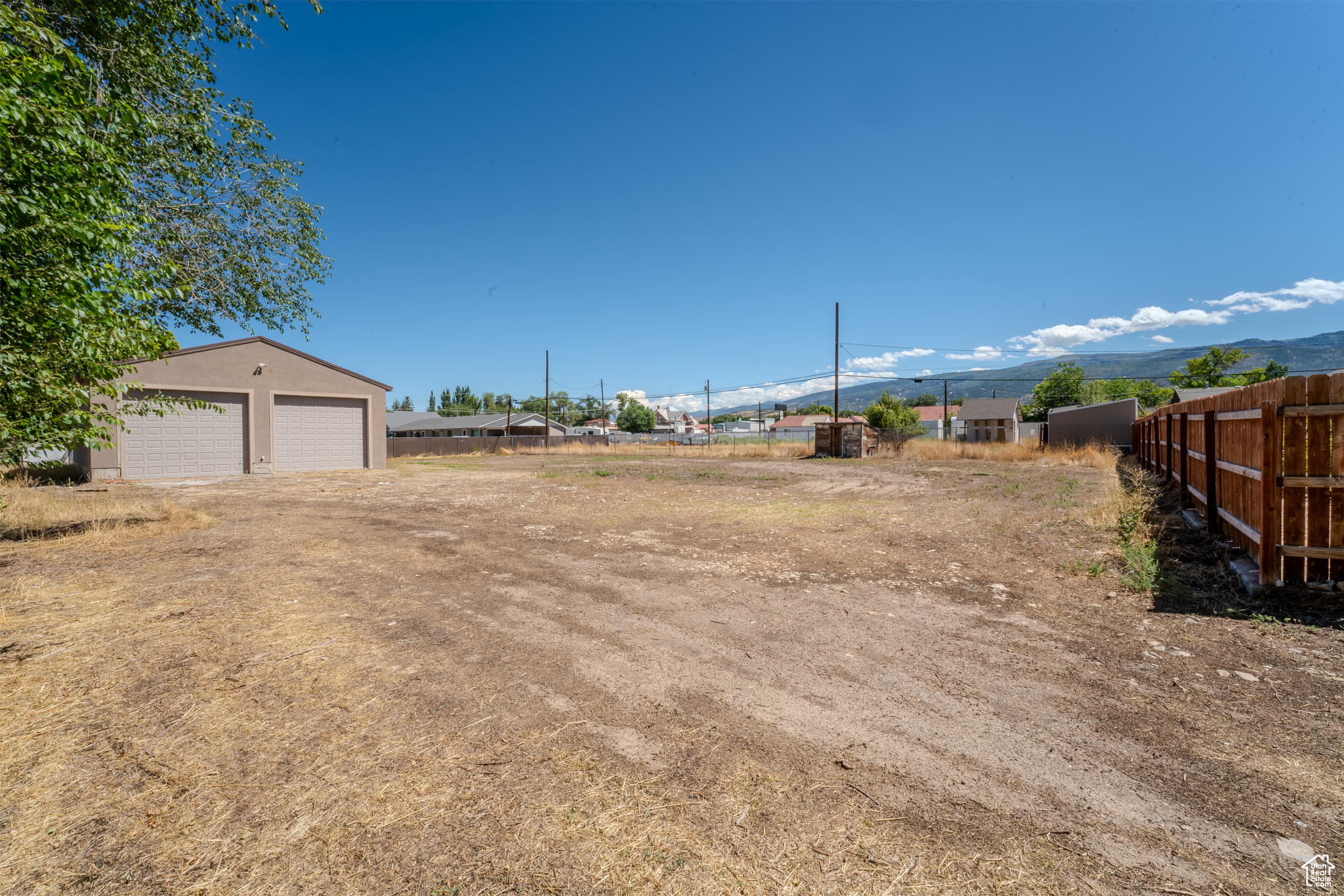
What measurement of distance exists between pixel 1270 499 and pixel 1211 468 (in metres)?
3.16

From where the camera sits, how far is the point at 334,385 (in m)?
21.6

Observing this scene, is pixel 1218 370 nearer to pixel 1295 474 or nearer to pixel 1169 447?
pixel 1169 447

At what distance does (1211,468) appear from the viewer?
7.12 m

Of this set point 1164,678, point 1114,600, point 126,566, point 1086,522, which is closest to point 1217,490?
point 1086,522

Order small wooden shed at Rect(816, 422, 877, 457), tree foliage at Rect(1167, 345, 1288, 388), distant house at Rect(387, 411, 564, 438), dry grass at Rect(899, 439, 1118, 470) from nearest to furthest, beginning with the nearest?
dry grass at Rect(899, 439, 1118, 470), small wooden shed at Rect(816, 422, 877, 457), tree foliage at Rect(1167, 345, 1288, 388), distant house at Rect(387, 411, 564, 438)

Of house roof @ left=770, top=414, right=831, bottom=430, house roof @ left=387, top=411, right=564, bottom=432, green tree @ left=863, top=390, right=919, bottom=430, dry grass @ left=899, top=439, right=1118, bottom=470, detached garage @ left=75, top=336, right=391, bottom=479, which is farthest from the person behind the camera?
house roof @ left=770, top=414, right=831, bottom=430

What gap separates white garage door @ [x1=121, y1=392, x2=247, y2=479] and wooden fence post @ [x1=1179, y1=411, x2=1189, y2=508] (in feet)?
75.7

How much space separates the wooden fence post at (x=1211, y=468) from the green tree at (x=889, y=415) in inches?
1182

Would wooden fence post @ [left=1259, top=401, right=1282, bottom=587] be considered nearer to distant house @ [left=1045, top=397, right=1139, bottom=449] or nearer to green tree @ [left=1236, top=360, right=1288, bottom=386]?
distant house @ [left=1045, top=397, right=1139, bottom=449]

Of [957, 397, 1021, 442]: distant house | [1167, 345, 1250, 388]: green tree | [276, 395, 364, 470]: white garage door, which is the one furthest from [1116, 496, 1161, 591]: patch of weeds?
[1167, 345, 1250, 388]: green tree

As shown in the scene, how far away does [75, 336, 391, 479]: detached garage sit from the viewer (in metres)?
17.4

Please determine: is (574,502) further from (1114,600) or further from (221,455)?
(221,455)

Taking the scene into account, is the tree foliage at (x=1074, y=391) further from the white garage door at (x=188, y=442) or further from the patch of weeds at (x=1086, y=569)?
the white garage door at (x=188, y=442)

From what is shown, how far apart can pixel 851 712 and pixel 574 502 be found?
31.1 feet
